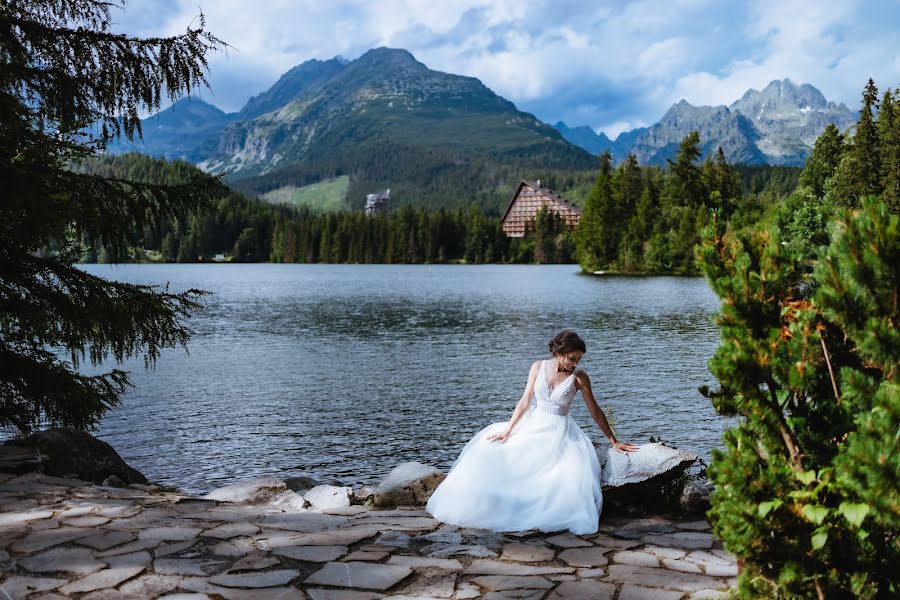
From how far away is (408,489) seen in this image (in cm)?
826

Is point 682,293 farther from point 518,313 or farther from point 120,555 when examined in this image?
point 120,555

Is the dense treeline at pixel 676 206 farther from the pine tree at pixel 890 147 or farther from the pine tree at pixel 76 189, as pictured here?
the pine tree at pixel 76 189

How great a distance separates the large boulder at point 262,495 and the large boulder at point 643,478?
346cm

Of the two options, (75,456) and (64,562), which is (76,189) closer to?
(75,456)

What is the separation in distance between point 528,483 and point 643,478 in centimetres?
117

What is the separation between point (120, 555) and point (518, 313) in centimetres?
4186

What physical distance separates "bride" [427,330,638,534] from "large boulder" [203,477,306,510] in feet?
6.49

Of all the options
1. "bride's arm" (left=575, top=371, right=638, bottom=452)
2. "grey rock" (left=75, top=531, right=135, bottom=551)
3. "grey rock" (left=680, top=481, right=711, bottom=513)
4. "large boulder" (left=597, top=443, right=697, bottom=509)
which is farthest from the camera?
"bride's arm" (left=575, top=371, right=638, bottom=452)

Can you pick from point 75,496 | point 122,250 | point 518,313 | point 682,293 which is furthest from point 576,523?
point 682,293

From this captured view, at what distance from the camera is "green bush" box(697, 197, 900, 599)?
3.34m

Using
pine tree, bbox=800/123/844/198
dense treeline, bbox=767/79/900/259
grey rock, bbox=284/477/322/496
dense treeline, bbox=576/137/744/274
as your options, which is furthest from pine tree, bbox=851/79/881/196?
grey rock, bbox=284/477/322/496

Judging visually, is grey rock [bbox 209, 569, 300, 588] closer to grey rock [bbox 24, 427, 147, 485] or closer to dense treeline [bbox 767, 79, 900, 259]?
grey rock [bbox 24, 427, 147, 485]

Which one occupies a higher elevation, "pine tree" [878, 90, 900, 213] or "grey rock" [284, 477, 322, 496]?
"pine tree" [878, 90, 900, 213]

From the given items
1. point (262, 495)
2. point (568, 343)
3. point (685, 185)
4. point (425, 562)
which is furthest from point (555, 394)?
point (685, 185)
